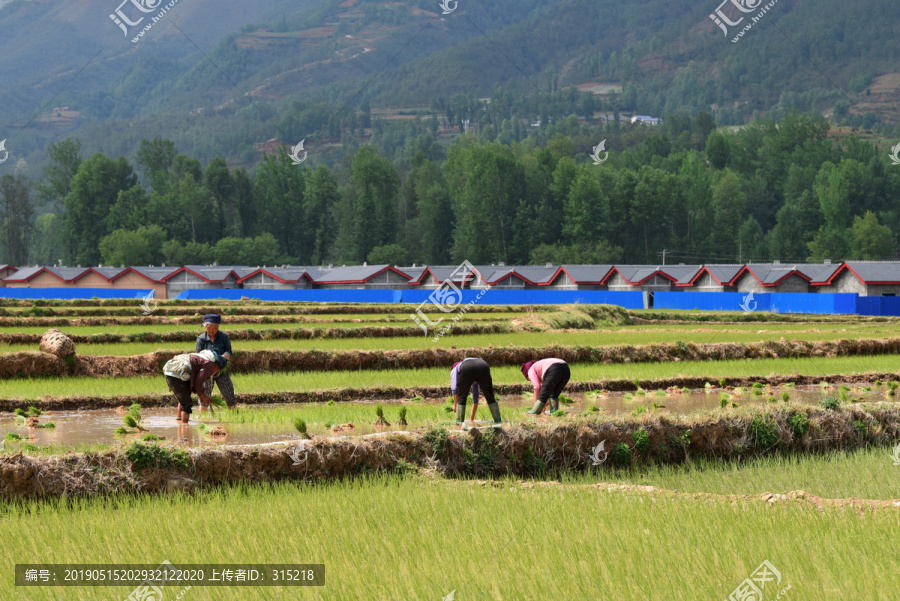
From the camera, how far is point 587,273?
263 ft

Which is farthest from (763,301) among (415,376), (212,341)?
(212,341)

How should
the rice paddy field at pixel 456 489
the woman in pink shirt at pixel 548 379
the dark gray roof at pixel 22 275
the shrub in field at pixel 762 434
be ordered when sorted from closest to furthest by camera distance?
the rice paddy field at pixel 456 489, the shrub in field at pixel 762 434, the woman in pink shirt at pixel 548 379, the dark gray roof at pixel 22 275

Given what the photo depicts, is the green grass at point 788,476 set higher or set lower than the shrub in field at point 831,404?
lower

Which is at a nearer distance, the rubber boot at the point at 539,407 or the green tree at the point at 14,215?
the rubber boot at the point at 539,407

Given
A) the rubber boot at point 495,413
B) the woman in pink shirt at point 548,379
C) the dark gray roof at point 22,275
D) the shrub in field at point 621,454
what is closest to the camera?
the shrub in field at point 621,454

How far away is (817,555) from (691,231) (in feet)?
369

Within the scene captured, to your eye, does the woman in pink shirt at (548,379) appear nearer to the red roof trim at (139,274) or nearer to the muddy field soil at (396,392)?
the muddy field soil at (396,392)

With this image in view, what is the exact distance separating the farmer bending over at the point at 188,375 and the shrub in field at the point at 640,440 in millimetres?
7079

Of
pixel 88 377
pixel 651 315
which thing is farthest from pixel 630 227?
pixel 88 377

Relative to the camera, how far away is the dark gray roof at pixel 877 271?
62.2 meters

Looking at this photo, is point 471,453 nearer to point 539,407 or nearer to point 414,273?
point 539,407

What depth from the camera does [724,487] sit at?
36.0ft

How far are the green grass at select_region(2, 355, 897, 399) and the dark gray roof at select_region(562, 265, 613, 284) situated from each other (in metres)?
52.1

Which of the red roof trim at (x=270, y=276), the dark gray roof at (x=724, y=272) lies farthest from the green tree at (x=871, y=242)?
the red roof trim at (x=270, y=276)
